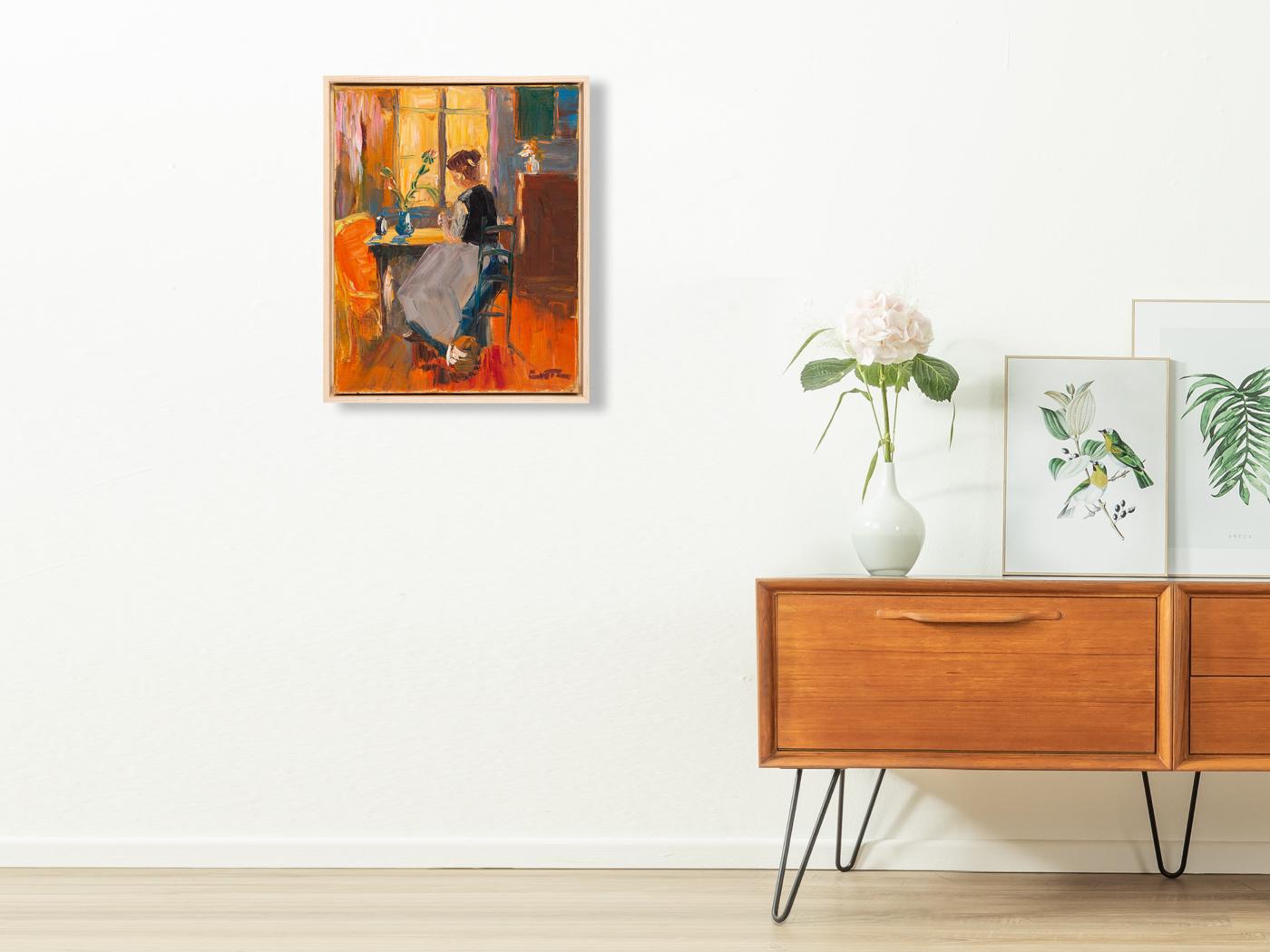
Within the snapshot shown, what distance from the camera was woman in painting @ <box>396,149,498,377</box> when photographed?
7.32ft

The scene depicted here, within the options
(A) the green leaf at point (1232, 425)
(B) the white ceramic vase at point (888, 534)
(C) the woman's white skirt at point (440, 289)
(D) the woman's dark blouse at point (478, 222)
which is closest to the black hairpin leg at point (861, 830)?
(B) the white ceramic vase at point (888, 534)

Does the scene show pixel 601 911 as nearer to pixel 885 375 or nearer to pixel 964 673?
pixel 964 673

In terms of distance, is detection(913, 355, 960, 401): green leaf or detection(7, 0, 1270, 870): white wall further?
detection(7, 0, 1270, 870): white wall

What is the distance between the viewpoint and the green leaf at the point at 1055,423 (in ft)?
7.18

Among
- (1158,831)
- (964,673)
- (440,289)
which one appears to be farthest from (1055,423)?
(440,289)

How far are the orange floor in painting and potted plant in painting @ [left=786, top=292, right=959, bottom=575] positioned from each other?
55 cm

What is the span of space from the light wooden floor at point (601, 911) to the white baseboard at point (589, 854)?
0.10ft

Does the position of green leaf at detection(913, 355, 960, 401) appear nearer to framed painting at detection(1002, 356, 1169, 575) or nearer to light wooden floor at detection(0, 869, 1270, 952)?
framed painting at detection(1002, 356, 1169, 575)

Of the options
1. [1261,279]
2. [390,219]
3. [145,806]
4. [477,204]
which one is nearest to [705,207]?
[477,204]

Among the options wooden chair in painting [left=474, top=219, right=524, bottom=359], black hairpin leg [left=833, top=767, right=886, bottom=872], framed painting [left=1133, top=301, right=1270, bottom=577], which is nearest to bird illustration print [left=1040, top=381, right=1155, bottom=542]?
framed painting [left=1133, top=301, right=1270, bottom=577]

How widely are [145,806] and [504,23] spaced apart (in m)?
1.95

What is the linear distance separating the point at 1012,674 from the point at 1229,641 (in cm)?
39

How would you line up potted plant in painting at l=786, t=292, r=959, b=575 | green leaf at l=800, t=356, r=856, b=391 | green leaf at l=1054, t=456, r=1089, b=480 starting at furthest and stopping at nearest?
1. green leaf at l=1054, t=456, r=1089, b=480
2. green leaf at l=800, t=356, r=856, b=391
3. potted plant in painting at l=786, t=292, r=959, b=575

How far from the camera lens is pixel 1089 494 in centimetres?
218
